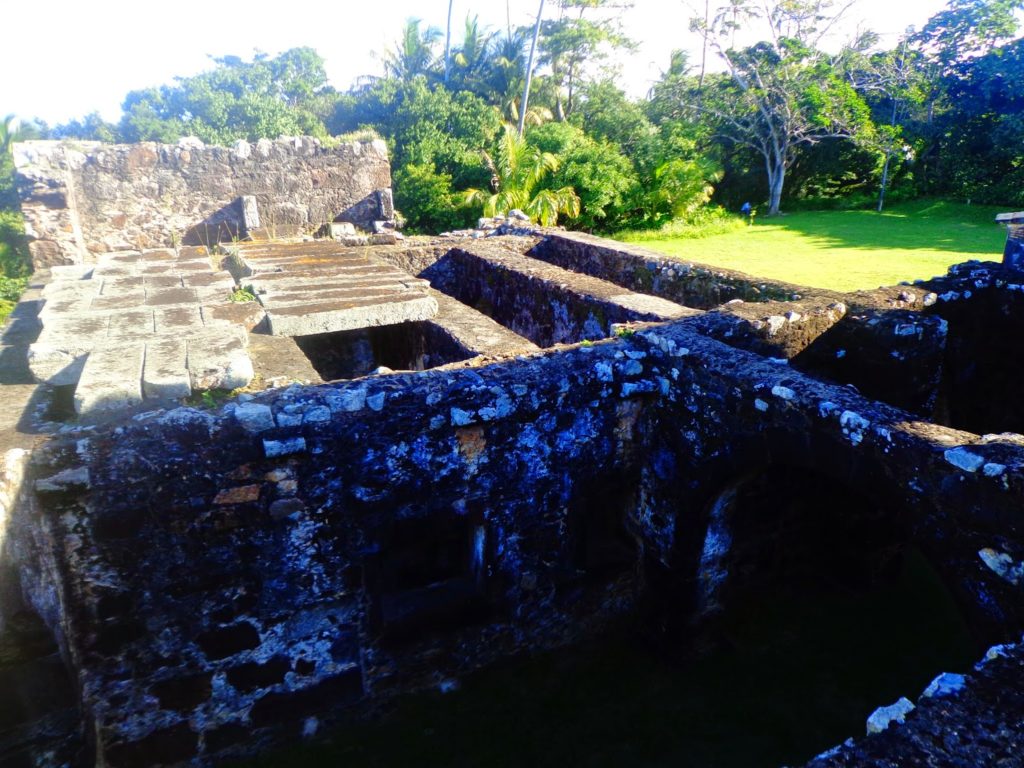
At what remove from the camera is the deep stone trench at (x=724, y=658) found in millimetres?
4043

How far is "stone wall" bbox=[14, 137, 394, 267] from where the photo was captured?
32.3ft

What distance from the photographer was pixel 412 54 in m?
34.5

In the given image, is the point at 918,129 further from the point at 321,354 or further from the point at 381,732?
the point at 381,732

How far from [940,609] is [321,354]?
549 cm

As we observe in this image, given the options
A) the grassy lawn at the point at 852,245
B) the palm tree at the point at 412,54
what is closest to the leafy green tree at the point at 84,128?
the palm tree at the point at 412,54

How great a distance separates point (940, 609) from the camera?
5180 millimetres

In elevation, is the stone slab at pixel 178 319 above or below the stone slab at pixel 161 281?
below

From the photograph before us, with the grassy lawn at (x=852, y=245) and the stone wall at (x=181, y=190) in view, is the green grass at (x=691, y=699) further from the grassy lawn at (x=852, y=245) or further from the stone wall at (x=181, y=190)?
the stone wall at (x=181, y=190)

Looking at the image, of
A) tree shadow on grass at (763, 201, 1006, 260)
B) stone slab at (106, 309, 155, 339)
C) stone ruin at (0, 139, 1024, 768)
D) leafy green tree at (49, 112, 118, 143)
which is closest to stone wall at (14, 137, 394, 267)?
stone ruin at (0, 139, 1024, 768)

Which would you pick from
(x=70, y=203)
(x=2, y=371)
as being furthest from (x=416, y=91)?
(x=2, y=371)

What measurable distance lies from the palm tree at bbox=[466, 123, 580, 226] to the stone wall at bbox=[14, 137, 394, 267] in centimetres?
608

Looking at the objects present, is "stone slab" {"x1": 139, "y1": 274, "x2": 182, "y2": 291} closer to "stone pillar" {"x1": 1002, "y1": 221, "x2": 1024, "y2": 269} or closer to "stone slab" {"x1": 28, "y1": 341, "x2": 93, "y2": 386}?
"stone slab" {"x1": 28, "y1": 341, "x2": 93, "y2": 386}

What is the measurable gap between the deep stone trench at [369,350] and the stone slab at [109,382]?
207 centimetres

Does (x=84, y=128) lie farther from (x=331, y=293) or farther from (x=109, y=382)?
(x=109, y=382)
